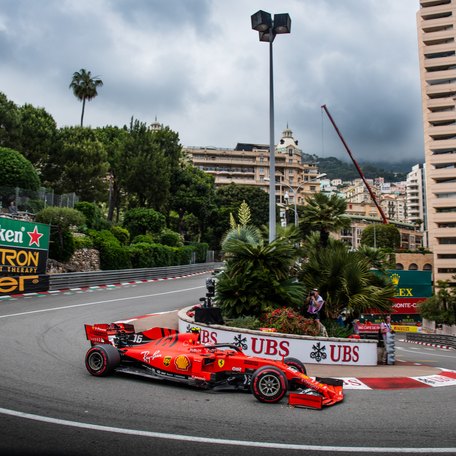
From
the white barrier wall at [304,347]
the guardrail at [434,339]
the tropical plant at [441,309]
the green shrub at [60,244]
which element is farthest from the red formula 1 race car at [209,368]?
the tropical plant at [441,309]

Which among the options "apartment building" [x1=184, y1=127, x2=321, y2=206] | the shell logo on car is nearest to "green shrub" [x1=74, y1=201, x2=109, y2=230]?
the shell logo on car

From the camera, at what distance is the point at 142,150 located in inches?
1981

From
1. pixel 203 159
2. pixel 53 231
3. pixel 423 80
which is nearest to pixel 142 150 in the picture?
pixel 53 231

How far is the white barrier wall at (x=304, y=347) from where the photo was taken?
11289 mm

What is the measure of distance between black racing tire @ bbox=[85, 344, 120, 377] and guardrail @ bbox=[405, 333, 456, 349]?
96.4 feet

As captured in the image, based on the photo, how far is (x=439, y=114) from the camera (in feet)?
279

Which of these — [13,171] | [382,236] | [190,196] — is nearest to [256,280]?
[13,171]

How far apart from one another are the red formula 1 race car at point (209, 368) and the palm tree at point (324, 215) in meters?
8.92

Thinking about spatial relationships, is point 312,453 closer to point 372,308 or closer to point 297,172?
point 372,308

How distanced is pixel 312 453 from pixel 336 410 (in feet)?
6.67

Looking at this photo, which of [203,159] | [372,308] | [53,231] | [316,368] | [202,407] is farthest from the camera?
[203,159]

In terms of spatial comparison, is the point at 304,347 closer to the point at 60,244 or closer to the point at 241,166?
the point at 60,244

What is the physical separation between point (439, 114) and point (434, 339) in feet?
213

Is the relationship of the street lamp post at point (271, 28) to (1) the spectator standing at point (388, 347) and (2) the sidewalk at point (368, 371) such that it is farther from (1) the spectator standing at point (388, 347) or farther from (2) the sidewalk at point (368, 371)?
(2) the sidewalk at point (368, 371)
